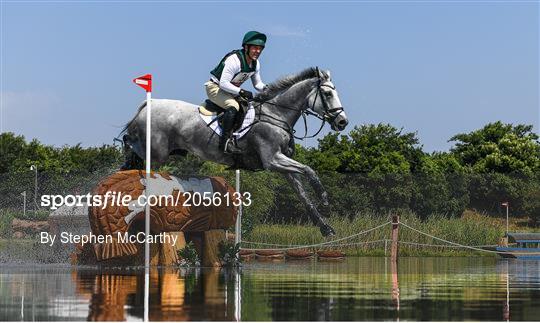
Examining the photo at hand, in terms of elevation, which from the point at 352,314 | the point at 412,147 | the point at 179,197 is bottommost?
the point at 352,314

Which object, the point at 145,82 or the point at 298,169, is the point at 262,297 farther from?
the point at 145,82

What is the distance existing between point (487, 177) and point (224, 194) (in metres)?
25.6

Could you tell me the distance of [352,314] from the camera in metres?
8.61

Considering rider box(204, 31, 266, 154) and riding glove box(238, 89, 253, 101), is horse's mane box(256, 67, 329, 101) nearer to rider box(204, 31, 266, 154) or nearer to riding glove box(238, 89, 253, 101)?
riding glove box(238, 89, 253, 101)

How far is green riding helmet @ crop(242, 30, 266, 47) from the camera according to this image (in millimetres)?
16031

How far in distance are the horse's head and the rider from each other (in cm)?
112

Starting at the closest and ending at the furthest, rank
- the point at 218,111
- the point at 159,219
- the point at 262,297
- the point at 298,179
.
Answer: the point at 262,297
the point at 298,179
the point at 218,111
the point at 159,219

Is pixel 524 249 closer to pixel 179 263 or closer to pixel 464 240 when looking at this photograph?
Result: pixel 464 240

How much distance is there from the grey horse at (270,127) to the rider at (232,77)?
0.35 metres

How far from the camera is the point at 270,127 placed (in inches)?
648

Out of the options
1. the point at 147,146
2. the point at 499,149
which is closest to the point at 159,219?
the point at 147,146

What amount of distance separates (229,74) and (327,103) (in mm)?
1834

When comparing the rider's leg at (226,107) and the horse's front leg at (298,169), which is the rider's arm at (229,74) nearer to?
the rider's leg at (226,107)

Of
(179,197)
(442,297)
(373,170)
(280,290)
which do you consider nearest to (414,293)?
(442,297)
